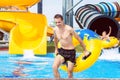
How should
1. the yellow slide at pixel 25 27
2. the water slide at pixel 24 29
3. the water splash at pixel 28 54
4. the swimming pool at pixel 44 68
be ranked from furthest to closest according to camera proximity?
the yellow slide at pixel 25 27 → the water slide at pixel 24 29 → the water splash at pixel 28 54 → the swimming pool at pixel 44 68

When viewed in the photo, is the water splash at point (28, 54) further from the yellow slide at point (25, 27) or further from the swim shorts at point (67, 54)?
the swim shorts at point (67, 54)

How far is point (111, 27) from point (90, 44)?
645 cm

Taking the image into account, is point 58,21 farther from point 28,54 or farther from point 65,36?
point 28,54

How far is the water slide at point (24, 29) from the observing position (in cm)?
1018

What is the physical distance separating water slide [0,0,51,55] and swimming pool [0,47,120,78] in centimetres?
37

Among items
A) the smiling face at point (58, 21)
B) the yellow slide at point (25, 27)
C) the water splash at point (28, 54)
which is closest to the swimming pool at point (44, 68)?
the water splash at point (28, 54)

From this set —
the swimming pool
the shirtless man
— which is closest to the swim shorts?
the shirtless man

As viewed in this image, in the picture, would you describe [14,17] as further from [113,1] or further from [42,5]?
[113,1]

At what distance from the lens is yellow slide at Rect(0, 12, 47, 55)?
413 inches

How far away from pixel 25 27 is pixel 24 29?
0.28ft

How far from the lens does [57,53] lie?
4965 millimetres

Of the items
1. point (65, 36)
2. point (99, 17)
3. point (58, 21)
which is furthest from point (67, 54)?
point (99, 17)

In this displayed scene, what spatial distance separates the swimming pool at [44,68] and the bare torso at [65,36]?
86.7 inches

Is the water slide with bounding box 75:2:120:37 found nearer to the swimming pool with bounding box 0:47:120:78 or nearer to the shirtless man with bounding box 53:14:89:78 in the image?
the swimming pool with bounding box 0:47:120:78
